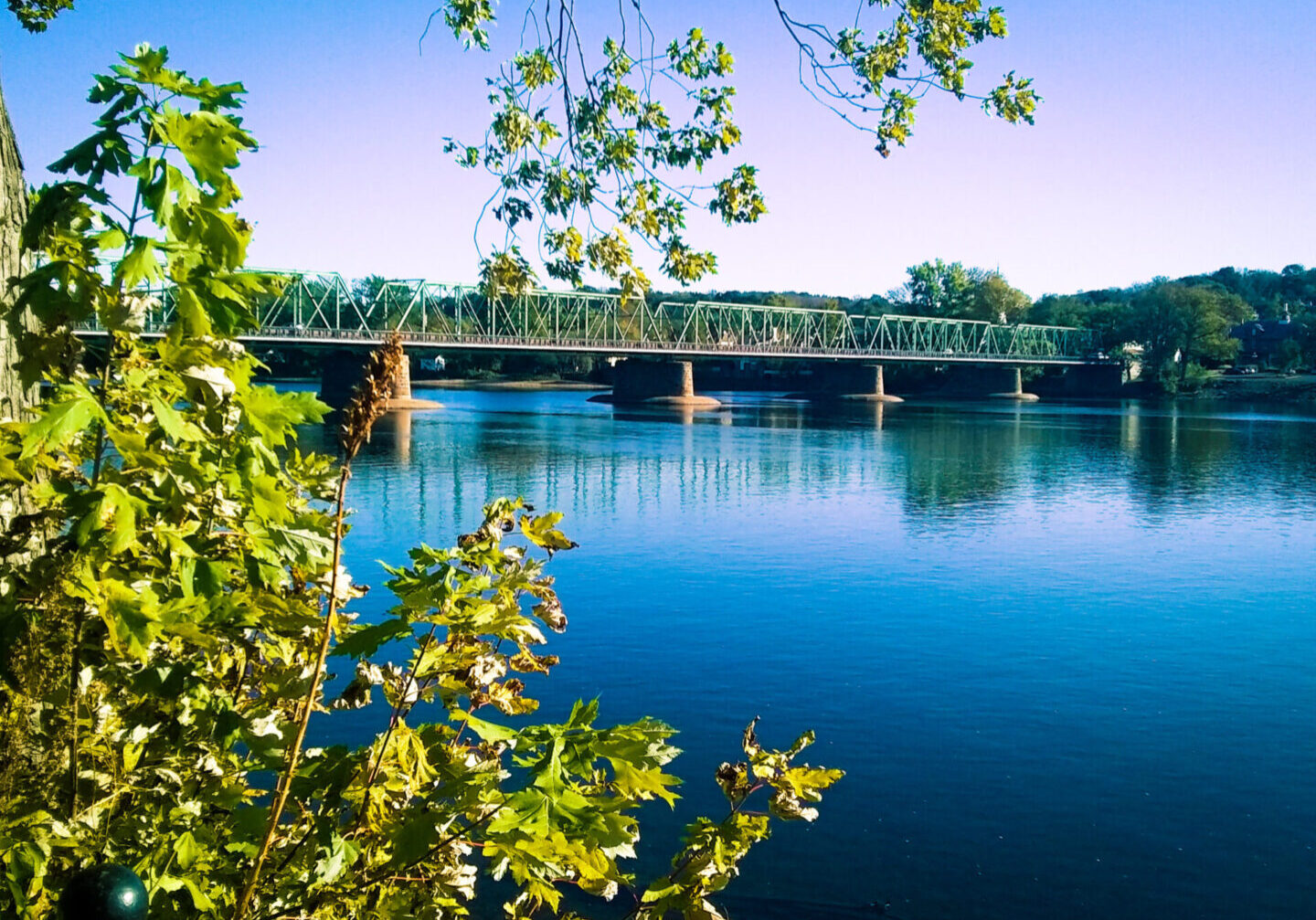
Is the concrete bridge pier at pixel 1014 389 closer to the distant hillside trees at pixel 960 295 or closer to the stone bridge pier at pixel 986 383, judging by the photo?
the stone bridge pier at pixel 986 383

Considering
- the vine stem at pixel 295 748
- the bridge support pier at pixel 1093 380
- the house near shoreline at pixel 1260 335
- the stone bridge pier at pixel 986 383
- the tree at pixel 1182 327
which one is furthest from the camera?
the house near shoreline at pixel 1260 335

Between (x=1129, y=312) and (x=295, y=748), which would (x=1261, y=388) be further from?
(x=295, y=748)

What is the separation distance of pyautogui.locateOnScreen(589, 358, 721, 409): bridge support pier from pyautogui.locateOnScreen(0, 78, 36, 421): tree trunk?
299 feet

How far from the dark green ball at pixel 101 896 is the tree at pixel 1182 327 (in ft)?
408

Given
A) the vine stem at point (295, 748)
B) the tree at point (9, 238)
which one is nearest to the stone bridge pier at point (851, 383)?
the tree at point (9, 238)

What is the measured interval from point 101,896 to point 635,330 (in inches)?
4669

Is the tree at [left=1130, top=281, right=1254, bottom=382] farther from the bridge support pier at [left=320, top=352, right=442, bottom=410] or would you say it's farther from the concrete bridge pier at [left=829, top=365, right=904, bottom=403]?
the bridge support pier at [left=320, top=352, right=442, bottom=410]

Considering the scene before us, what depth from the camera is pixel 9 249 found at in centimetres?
271

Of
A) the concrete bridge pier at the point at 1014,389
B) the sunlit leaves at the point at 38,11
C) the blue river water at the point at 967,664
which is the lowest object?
the blue river water at the point at 967,664

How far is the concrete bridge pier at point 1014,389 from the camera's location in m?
118

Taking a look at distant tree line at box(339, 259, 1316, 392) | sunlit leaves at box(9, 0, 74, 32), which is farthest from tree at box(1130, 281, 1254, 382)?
sunlit leaves at box(9, 0, 74, 32)

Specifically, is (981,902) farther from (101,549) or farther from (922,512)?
(922,512)

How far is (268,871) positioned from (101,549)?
0.95 meters

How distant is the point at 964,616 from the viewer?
55.0 ft
